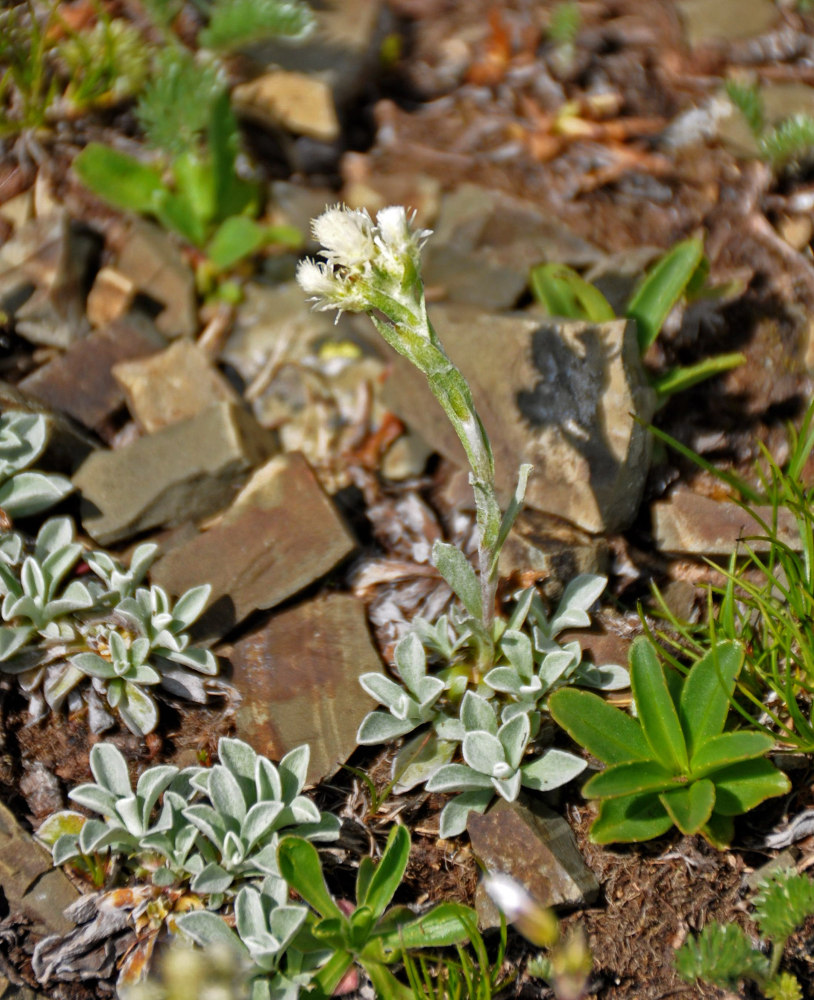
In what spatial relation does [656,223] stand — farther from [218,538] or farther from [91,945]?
[91,945]

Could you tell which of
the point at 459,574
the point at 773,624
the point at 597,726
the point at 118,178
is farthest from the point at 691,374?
the point at 118,178

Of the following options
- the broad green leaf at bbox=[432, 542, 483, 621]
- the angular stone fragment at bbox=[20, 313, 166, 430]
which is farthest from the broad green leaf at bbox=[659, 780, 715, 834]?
the angular stone fragment at bbox=[20, 313, 166, 430]

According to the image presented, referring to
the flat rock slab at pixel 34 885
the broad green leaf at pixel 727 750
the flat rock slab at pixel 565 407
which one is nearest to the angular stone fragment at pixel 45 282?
the flat rock slab at pixel 565 407

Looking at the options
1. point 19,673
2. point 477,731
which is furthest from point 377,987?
point 19,673

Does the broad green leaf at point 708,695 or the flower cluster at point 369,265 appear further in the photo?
the broad green leaf at point 708,695

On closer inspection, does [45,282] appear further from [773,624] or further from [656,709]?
[773,624]

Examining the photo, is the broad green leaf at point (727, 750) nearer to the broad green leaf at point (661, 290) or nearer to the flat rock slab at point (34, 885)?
the broad green leaf at point (661, 290)

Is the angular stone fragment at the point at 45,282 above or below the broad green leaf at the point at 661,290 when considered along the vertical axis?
above
